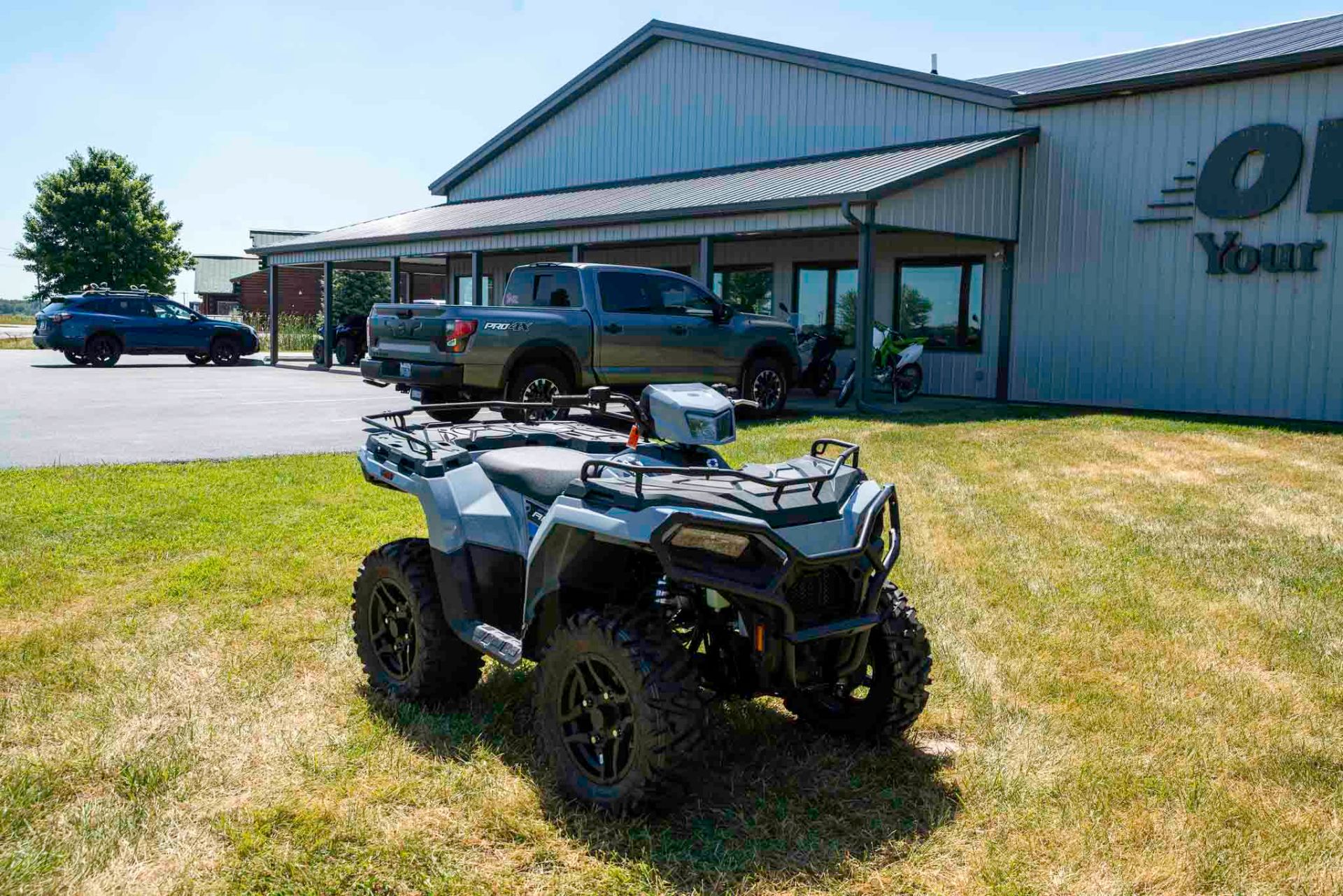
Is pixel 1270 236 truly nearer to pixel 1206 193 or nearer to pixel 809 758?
pixel 1206 193

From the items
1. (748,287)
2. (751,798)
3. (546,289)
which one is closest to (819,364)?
(748,287)

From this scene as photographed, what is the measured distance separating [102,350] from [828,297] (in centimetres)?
1550

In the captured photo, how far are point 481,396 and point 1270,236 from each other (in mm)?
9901

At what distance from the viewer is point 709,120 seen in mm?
21812

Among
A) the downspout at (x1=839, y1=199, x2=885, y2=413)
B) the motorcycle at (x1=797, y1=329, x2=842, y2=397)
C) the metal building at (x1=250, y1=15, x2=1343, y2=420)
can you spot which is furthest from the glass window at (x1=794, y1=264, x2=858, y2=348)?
the downspout at (x1=839, y1=199, x2=885, y2=413)

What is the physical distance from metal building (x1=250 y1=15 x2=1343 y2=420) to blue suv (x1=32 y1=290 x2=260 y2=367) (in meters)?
6.86

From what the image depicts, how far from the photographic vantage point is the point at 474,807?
3.40 metres

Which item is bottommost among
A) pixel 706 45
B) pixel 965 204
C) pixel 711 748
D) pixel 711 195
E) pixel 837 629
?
pixel 711 748

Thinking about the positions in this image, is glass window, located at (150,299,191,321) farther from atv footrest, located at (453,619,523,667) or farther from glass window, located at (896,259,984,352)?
atv footrest, located at (453,619,523,667)

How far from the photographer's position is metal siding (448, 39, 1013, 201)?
18.6m

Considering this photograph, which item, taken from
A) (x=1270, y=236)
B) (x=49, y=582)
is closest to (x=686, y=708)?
(x=49, y=582)

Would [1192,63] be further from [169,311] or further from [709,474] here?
[169,311]

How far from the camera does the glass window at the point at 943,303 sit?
1805 cm

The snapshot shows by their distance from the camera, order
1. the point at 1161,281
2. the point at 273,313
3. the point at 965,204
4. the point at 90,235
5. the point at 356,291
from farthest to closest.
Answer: the point at 90,235 → the point at 356,291 → the point at 273,313 → the point at 965,204 → the point at 1161,281
